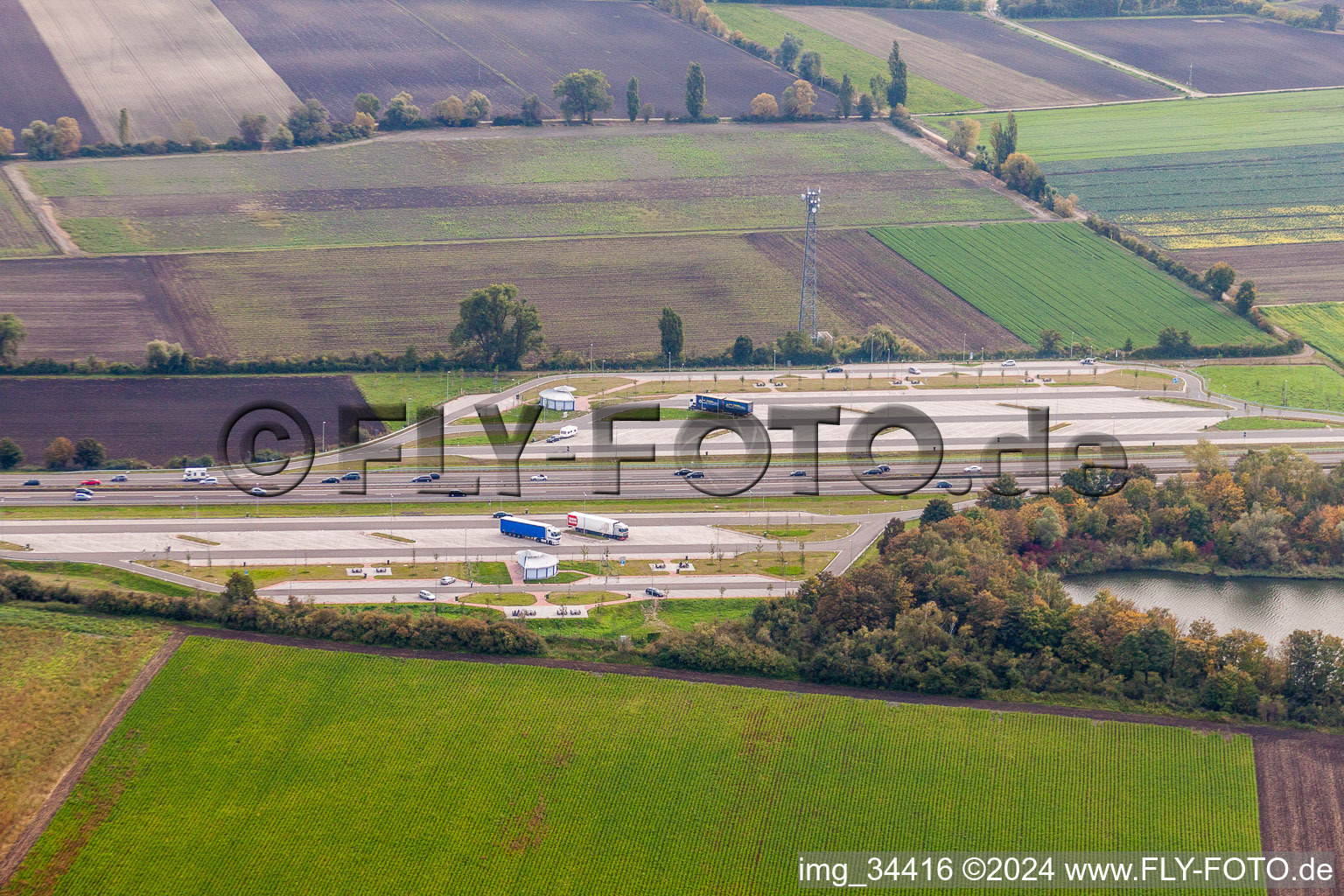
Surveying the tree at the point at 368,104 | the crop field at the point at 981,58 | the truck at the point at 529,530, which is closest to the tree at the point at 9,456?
the truck at the point at 529,530

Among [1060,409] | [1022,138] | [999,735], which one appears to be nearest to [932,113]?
[1022,138]

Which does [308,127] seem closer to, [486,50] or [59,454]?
[486,50]

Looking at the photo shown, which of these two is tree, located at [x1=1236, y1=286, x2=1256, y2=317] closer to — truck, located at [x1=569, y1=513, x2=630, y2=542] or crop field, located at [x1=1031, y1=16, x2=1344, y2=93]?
crop field, located at [x1=1031, y1=16, x2=1344, y2=93]

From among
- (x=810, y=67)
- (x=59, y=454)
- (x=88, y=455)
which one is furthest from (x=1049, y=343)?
(x=59, y=454)

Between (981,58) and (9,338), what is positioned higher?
(981,58)

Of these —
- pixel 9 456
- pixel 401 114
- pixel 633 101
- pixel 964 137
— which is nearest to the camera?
pixel 9 456

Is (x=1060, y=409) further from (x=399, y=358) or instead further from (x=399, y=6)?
(x=399, y=6)
